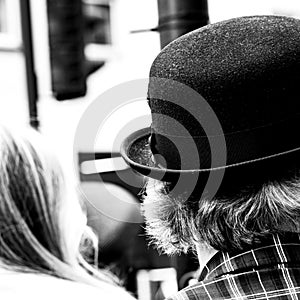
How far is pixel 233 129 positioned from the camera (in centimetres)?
142

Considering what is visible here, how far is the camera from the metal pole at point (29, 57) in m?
6.14

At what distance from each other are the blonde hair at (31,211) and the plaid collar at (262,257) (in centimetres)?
32

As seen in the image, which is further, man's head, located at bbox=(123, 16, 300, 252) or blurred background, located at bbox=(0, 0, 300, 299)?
blurred background, located at bbox=(0, 0, 300, 299)

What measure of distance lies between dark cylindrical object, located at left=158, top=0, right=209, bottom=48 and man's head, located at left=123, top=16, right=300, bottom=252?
2439mm

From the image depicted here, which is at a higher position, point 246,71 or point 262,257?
point 246,71

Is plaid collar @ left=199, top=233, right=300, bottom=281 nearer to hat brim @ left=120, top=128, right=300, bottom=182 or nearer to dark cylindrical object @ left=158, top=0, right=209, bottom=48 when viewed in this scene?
hat brim @ left=120, top=128, right=300, bottom=182

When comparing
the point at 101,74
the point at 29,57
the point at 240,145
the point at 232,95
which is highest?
the point at 232,95

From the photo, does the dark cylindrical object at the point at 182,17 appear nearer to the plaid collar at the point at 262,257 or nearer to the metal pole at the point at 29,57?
the metal pole at the point at 29,57

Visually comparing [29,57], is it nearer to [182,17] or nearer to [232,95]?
[182,17]

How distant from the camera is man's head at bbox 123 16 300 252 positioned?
1.37 meters

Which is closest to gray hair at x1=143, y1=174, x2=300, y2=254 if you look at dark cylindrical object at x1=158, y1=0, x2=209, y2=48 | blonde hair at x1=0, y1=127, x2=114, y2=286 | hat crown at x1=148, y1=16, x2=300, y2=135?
hat crown at x1=148, y1=16, x2=300, y2=135

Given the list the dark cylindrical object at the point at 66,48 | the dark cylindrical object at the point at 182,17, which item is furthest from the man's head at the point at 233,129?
the dark cylindrical object at the point at 66,48

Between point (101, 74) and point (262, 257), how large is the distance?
6.51 m

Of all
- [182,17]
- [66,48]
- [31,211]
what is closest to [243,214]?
[31,211]
